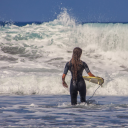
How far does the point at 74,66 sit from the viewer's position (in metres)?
6.81

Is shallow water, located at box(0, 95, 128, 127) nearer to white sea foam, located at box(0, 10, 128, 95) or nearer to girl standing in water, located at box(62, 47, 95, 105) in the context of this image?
girl standing in water, located at box(62, 47, 95, 105)

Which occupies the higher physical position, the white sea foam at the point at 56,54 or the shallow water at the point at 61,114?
the white sea foam at the point at 56,54

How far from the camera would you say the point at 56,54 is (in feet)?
62.0

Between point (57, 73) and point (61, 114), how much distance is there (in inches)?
Result: 277

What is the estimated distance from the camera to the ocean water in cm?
618

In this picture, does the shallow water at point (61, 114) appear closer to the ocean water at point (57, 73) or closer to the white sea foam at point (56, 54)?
the ocean water at point (57, 73)

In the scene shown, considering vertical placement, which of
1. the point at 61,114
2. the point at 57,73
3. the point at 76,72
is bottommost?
the point at 61,114

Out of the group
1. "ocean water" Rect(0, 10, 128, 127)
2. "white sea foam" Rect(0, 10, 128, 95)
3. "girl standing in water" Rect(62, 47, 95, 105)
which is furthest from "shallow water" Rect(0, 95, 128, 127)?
"white sea foam" Rect(0, 10, 128, 95)

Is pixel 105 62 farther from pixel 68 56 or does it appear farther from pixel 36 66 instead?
pixel 36 66

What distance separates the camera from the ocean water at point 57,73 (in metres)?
6.18

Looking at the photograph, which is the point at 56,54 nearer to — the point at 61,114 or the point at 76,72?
the point at 76,72

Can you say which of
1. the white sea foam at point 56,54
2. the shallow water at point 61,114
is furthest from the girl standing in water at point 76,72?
the white sea foam at point 56,54

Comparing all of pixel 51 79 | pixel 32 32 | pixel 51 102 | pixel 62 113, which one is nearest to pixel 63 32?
pixel 32 32

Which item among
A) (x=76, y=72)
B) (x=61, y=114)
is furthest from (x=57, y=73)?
(x=61, y=114)
